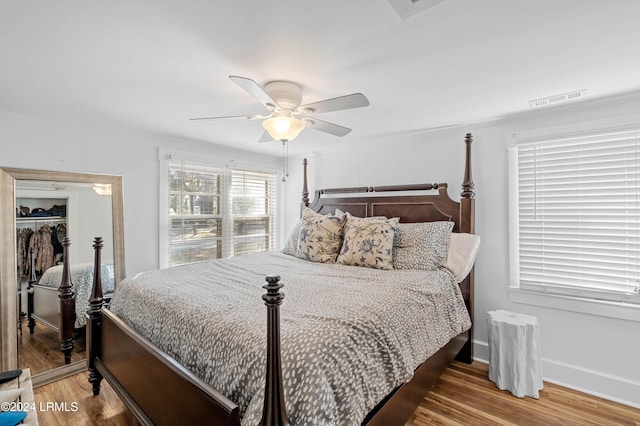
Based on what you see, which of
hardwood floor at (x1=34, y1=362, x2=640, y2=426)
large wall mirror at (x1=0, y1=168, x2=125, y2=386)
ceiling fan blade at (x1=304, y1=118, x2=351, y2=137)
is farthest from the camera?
large wall mirror at (x1=0, y1=168, x2=125, y2=386)

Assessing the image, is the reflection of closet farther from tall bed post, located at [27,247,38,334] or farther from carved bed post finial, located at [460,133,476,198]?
carved bed post finial, located at [460,133,476,198]

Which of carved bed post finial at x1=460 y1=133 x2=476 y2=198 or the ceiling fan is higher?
the ceiling fan

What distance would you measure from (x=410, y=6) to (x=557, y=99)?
1741 mm

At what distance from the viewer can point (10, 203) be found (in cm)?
245

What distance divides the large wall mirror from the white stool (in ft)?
11.5

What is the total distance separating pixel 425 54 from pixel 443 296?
161cm

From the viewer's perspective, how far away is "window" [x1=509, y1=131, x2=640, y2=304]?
2.31m

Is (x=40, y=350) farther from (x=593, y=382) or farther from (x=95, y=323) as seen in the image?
(x=593, y=382)

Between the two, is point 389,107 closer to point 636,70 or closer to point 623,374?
point 636,70

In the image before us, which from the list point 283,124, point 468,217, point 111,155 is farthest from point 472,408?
point 111,155

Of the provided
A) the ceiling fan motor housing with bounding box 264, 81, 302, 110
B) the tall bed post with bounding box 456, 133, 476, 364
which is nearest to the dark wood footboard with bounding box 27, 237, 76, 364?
the ceiling fan motor housing with bounding box 264, 81, 302, 110

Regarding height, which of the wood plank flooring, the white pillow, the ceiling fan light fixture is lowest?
the wood plank flooring

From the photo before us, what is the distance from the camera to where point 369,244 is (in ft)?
8.96

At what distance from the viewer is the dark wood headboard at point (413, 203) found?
9.34 ft
